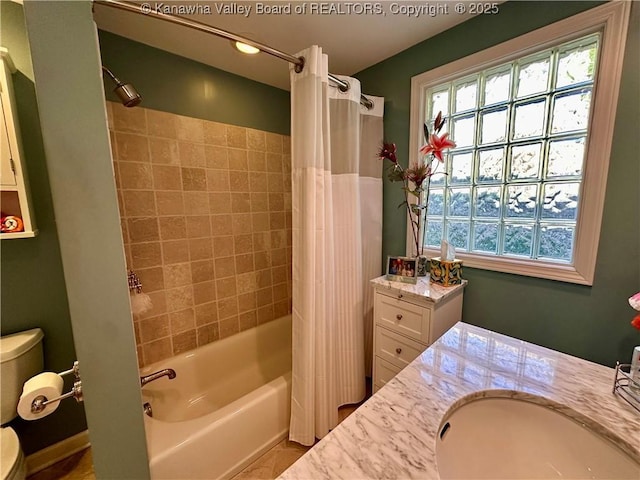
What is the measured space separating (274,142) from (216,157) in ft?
1.71

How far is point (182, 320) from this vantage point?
1740 millimetres

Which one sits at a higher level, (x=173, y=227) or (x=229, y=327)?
(x=173, y=227)

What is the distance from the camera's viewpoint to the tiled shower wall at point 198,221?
5.04 ft

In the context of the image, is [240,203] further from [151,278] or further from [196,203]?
[151,278]

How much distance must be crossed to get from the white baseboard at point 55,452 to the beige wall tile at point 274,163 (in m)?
1.99

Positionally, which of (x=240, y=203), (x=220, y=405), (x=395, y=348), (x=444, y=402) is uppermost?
(x=240, y=203)

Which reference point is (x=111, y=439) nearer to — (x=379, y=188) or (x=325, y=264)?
(x=325, y=264)

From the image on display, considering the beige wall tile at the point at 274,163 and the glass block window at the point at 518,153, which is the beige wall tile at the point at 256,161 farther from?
the glass block window at the point at 518,153

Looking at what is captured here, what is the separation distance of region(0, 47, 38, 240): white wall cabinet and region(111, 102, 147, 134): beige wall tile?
1.25ft

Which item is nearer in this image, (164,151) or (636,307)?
(636,307)

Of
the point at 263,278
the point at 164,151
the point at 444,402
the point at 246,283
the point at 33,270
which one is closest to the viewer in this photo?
the point at 444,402

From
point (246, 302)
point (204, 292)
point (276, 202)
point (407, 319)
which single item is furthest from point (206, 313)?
point (407, 319)

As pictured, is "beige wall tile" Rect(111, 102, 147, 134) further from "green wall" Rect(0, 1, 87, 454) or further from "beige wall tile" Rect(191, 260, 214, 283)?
"beige wall tile" Rect(191, 260, 214, 283)

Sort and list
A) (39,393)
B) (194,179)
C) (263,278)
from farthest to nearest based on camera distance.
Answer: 1. (263,278)
2. (194,179)
3. (39,393)
